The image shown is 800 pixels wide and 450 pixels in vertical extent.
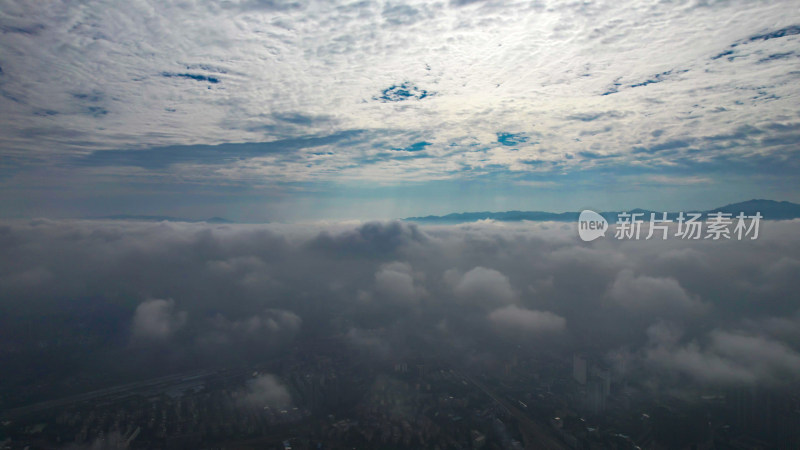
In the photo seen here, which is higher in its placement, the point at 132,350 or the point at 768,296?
the point at 768,296

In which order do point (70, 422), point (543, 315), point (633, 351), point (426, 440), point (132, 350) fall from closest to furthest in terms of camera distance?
point (426, 440), point (70, 422), point (633, 351), point (132, 350), point (543, 315)

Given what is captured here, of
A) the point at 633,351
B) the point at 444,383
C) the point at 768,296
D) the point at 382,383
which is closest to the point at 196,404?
the point at 382,383

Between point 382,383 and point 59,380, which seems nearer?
point 382,383

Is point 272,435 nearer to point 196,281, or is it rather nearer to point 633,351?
point 633,351

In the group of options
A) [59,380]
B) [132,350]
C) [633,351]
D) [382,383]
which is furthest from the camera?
[132,350]

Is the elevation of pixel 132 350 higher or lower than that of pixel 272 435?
lower

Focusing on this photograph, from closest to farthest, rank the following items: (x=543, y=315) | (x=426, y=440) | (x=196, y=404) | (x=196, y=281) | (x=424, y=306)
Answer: (x=426, y=440)
(x=196, y=404)
(x=543, y=315)
(x=424, y=306)
(x=196, y=281)

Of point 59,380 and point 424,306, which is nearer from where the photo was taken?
point 59,380

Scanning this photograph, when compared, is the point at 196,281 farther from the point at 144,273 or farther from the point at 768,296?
the point at 768,296

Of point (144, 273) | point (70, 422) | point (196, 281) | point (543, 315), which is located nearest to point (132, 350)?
point (70, 422)
